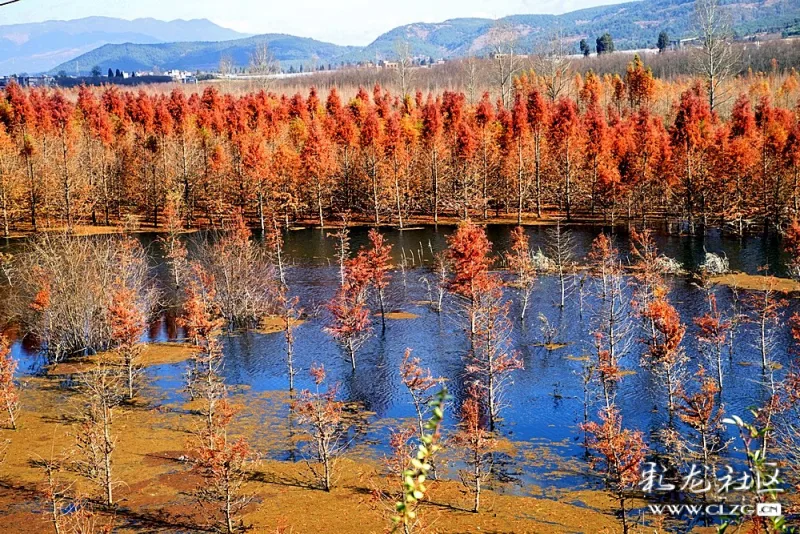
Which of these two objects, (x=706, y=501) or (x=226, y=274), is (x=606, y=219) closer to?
(x=226, y=274)

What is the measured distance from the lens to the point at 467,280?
3297 centimetres

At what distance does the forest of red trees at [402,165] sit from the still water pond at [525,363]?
1233 centimetres

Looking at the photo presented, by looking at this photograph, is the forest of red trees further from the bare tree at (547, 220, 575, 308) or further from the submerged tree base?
the submerged tree base

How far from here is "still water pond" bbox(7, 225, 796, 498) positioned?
27578 mm

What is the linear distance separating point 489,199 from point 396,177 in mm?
8952

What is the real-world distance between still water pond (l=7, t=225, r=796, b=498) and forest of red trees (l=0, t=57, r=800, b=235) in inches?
485

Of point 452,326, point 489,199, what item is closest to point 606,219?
point 489,199

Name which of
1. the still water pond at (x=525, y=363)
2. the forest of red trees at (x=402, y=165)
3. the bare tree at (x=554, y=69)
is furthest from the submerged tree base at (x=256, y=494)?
the bare tree at (x=554, y=69)

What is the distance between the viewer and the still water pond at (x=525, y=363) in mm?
27578

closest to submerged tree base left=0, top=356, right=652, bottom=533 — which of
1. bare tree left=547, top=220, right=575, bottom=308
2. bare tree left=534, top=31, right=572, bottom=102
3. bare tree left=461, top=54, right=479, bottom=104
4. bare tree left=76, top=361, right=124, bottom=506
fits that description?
bare tree left=76, top=361, right=124, bottom=506

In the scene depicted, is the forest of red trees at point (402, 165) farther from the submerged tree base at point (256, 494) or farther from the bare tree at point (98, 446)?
the bare tree at point (98, 446)

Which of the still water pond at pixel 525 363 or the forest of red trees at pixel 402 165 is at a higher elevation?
the forest of red trees at pixel 402 165

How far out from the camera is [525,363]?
112 feet

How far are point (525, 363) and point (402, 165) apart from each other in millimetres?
42972
